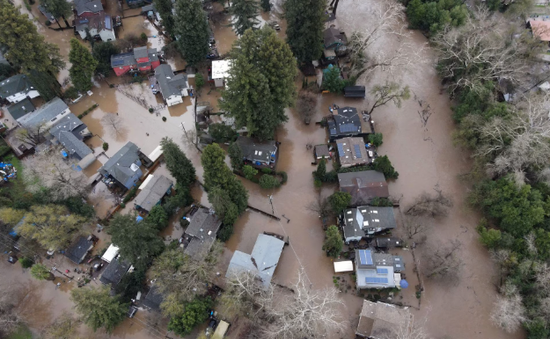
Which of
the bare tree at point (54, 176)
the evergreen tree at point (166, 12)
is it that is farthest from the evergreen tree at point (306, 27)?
the bare tree at point (54, 176)

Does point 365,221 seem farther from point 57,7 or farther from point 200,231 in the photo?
point 57,7

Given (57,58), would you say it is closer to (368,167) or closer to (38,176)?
(38,176)

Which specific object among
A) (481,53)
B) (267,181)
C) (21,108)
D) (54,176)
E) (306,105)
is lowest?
(267,181)

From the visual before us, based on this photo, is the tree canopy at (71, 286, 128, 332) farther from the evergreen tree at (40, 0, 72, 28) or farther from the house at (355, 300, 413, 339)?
the evergreen tree at (40, 0, 72, 28)

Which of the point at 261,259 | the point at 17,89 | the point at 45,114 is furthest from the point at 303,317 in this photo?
the point at 17,89

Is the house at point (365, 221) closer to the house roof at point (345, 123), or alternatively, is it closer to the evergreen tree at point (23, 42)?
the house roof at point (345, 123)
